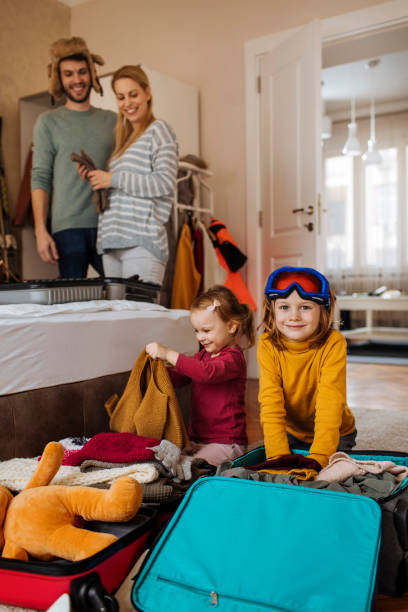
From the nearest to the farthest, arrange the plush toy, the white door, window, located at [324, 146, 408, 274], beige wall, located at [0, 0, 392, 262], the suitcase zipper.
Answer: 1. the suitcase zipper
2. the plush toy
3. the white door
4. beige wall, located at [0, 0, 392, 262]
5. window, located at [324, 146, 408, 274]

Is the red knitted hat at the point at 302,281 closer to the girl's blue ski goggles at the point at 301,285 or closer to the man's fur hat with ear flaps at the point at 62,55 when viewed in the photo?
the girl's blue ski goggles at the point at 301,285

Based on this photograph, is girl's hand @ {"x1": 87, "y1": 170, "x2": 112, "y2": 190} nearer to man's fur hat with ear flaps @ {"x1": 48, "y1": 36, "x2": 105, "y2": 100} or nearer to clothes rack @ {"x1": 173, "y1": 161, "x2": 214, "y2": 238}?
man's fur hat with ear flaps @ {"x1": 48, "y1": 36, "x2": 105, "y2": 100}

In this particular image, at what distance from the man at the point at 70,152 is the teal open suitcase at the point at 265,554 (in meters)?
1.95

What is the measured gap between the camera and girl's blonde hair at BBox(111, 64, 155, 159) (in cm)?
241

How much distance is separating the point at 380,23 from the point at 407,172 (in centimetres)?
406

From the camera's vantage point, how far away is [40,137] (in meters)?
2.67

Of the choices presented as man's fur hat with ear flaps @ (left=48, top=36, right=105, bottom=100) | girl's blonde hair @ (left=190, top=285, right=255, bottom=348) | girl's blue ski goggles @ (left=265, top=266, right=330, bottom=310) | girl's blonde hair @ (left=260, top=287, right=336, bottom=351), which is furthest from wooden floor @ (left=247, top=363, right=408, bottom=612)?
man's fur hat with ear flaps @ (left=48, top=36, right=105, bottom=100)

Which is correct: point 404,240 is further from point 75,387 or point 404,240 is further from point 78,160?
point 75,387

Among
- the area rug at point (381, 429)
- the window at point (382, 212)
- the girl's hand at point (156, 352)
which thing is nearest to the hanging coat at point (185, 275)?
the area rug at point (381, 429)

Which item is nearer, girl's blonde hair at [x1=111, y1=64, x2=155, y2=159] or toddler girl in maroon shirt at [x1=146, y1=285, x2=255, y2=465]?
toddler girl in maroon shirt at [x1=146, y1=285, x2=255, y2=465]

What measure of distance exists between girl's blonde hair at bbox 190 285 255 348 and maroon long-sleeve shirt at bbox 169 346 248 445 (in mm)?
63

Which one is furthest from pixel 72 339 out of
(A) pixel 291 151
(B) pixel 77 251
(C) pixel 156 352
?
(A) pixel 291 151

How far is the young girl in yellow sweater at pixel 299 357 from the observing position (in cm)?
136

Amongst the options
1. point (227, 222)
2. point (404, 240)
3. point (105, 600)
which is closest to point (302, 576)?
point (105, 600)
